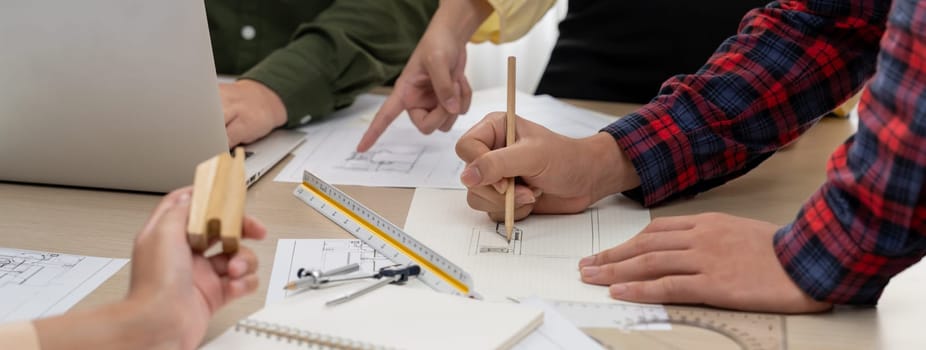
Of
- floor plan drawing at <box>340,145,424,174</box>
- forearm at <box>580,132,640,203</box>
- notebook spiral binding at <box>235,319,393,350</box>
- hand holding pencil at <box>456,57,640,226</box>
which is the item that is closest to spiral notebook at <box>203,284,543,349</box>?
notebook spiral binding at <box>235,319,393,350</box>

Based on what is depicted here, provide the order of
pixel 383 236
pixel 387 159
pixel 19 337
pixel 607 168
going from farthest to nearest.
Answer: pixel 387 159
pixel 607 168
pixel 383 236
pixel 19 337

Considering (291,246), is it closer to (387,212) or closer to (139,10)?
(387,212)

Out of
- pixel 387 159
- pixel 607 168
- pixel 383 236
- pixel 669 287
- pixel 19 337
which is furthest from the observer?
pixel 387 159

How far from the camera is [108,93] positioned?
1.03 m

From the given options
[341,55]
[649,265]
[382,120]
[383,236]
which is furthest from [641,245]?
[341,55]

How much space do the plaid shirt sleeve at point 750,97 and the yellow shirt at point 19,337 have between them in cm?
68

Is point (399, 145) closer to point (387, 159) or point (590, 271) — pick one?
point (387, 159)

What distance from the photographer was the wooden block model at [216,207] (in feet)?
2.24

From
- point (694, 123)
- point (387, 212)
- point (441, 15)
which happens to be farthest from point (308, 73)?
point (694, 123)

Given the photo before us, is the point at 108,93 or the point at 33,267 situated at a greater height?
the point at 108,93

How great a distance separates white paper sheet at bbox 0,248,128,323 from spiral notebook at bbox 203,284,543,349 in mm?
193

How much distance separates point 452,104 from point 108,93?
461 millimetres

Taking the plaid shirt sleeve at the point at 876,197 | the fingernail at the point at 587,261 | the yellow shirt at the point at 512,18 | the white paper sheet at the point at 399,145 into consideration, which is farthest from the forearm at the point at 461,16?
the plaid shirt sleeve at the point at 876,197

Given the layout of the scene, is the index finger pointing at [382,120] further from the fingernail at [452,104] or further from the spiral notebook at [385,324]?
the spiral notebook at [385,324]
